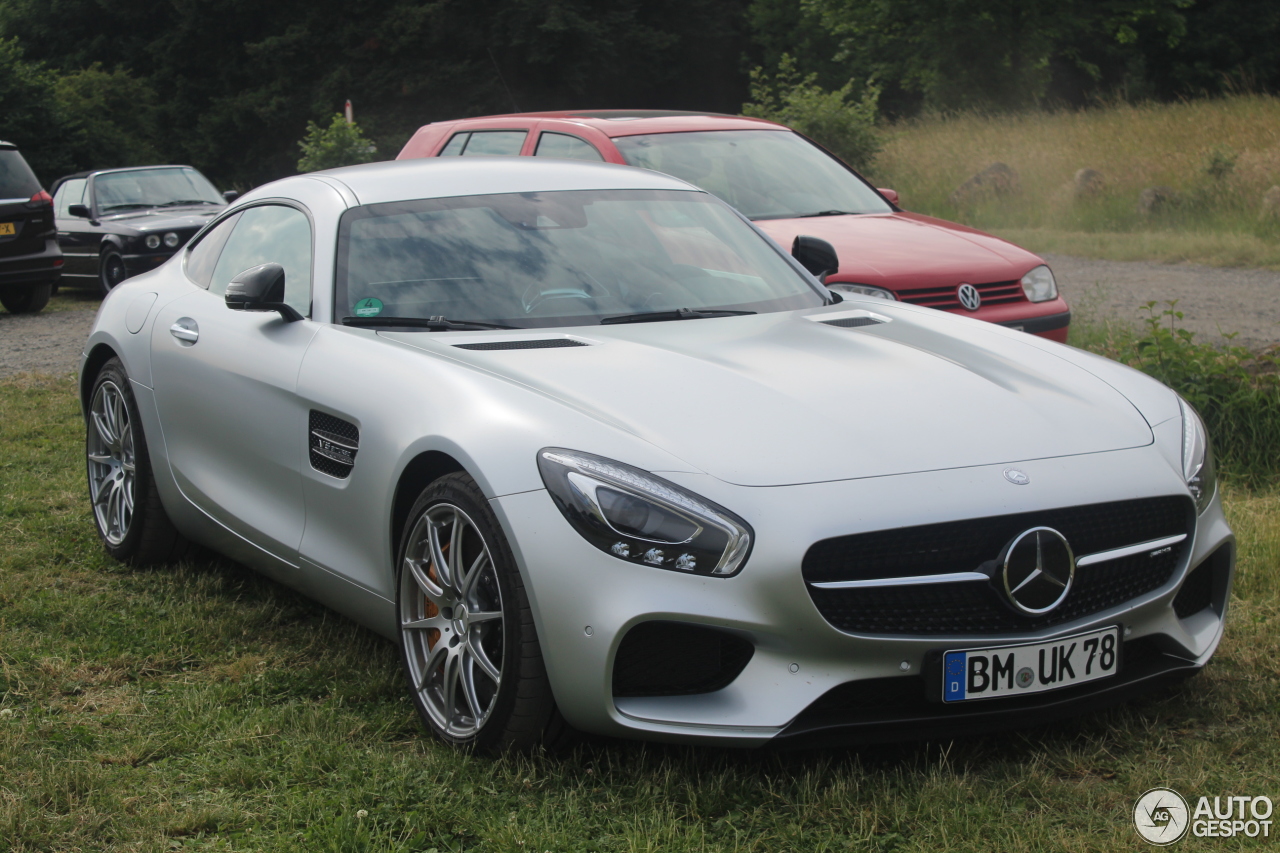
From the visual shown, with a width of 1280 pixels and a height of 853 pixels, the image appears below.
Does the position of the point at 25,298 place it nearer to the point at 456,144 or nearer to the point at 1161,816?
the point at 456,144

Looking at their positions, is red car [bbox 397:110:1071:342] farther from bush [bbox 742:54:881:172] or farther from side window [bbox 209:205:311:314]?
bush [bbox 742:54:881:172]

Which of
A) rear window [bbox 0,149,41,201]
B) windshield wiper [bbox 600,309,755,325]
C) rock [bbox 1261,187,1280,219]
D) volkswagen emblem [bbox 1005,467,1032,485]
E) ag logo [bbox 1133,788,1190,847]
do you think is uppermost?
volkswagen emblem [bbox 1005,467,1032,485]

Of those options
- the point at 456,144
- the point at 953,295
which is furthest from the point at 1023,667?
the point at 456,144

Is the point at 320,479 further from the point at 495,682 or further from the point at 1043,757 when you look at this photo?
the point at 1043,757

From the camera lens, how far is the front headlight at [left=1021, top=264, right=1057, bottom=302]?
274 inches

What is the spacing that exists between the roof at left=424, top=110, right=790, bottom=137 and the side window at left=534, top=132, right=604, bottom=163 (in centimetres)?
12

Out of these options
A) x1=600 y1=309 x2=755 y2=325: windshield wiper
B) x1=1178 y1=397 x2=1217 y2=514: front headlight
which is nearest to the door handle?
x1=600 y1=309 x2=755 y2=325: windshield wiper

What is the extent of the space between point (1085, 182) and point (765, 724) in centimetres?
1632

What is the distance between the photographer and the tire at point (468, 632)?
293 cm

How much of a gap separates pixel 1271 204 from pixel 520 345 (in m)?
13.9

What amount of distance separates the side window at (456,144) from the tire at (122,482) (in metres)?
3.96

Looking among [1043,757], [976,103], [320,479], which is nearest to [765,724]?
[1043,757]

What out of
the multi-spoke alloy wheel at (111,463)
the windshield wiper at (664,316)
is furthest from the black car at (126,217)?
the windshield wiper at (664,316)

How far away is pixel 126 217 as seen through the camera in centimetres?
1523
